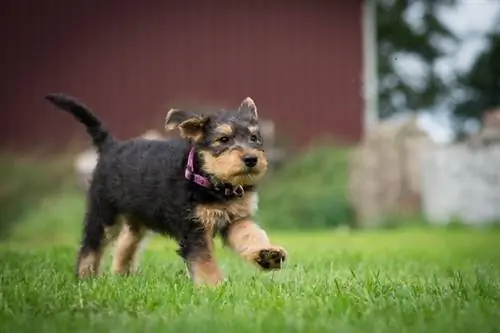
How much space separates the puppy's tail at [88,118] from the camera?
6.64 meters

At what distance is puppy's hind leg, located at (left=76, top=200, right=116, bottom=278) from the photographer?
6340 millimetres

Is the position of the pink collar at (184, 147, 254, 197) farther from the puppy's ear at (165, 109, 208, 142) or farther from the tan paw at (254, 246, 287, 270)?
the tan paw at (254, 246, 287, 270)

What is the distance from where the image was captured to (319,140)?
19.5m

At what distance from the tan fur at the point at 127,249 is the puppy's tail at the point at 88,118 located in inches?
25.9

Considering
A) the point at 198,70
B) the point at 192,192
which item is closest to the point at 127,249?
the point at 192,192

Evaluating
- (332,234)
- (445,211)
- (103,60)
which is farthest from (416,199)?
(103,60)

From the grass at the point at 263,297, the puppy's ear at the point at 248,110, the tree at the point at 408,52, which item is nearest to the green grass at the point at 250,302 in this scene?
the grass at the point at 263,297

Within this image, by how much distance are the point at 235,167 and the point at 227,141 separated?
221 mm

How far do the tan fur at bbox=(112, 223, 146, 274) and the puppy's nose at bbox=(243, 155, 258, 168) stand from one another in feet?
5.25

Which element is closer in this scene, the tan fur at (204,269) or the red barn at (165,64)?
the tan fur at (204,269)

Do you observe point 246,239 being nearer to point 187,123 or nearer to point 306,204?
point 187,123

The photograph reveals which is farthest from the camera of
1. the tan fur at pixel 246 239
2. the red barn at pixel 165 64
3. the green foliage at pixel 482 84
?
the green foliage at pixel 482 84

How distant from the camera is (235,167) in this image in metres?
5.21

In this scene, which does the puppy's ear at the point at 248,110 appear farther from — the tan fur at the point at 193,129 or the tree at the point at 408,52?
the tree at the point at 408,52
